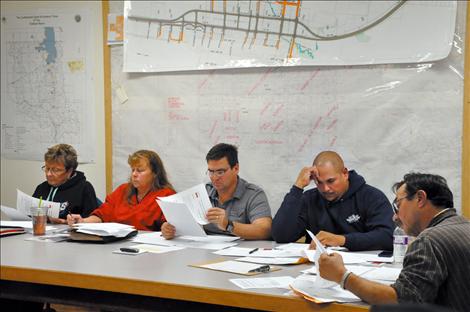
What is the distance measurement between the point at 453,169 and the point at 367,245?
1.07 meters

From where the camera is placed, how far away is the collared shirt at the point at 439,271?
1854 mm

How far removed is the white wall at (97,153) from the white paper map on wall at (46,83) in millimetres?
46

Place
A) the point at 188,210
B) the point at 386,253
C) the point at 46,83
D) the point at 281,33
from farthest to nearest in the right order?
1. the point at 46,83
2. the point at 281,33
3. the point at 188,210
4. the point at 386,253

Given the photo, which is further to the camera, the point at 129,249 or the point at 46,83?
the point at 46,83

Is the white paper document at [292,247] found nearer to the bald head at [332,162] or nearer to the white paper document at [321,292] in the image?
the bald head at [332,162]

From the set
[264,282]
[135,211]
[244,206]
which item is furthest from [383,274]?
[135,211]

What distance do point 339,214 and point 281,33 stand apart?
132cm

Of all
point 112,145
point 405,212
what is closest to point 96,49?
point 112,145

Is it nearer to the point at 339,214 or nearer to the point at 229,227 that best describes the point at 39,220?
the point at 229,227

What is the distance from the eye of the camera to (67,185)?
4062 millimetres

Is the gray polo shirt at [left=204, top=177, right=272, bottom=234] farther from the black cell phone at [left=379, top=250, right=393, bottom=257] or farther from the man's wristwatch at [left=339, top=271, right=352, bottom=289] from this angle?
the man's wristwatch at [left=339, top=271, right=352, bottom=289]

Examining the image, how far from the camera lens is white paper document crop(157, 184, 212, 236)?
10.1ft

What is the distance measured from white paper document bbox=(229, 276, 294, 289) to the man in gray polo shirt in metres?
0.95

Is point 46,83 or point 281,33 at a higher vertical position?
point 281,33
